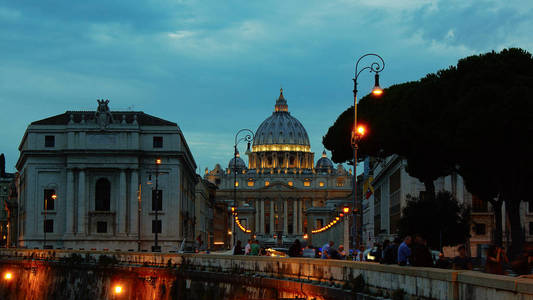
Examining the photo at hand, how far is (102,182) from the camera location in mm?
89938

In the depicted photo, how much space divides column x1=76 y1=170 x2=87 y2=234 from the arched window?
1.46 meters

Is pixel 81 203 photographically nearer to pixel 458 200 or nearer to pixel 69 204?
pixel 69 204

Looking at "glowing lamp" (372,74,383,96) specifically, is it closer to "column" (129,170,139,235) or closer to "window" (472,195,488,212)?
"window" (472,195,488,212)

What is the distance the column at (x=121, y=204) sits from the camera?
87938mm

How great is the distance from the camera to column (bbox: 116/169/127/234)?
289 feet

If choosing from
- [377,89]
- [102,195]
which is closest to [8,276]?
[102,195]

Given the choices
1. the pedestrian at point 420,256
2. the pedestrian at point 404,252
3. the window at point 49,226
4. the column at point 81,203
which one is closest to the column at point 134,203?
the column at point 81,203

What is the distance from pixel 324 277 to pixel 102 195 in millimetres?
63310

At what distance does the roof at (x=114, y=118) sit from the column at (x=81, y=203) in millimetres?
5959

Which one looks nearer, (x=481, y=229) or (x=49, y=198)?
(x=481, y=229)

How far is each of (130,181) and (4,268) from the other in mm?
24528

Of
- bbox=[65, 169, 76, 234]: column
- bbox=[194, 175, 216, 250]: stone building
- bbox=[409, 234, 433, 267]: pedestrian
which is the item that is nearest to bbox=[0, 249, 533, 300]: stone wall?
bbox=[409, 234, 433, 267]: pedestrian

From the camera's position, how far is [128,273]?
165 ft

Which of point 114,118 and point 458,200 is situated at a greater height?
point 114,118
